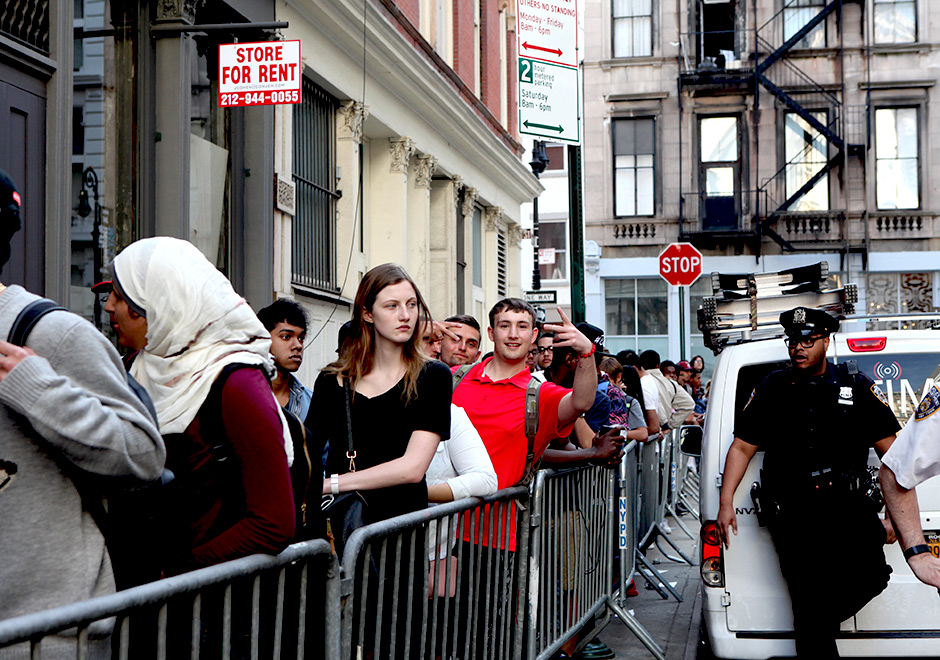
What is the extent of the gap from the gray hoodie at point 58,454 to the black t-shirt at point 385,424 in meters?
1.65

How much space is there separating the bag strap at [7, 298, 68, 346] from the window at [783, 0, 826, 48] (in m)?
31.1

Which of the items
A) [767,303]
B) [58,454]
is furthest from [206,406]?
[767,303]

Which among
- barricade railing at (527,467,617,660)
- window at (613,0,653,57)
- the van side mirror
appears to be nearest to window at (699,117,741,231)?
window at (613,0,653,57)

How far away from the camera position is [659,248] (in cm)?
3167

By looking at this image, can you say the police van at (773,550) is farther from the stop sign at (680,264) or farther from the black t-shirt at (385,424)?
the stop sign at (680,264)

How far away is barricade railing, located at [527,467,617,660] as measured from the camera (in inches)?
210

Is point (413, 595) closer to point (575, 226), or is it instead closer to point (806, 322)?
point (806, 322)

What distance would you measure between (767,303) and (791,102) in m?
24.8

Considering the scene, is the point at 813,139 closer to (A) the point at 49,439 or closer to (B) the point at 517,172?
(B) the point at 517,172

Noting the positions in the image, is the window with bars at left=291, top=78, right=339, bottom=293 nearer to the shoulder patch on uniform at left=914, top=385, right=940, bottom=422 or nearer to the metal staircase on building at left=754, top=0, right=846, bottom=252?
the shoulder patch on uniform at left=914, top=385, right=940, bottom=422

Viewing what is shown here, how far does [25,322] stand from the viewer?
2.49 m

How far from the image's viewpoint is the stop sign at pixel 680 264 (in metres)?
16.3

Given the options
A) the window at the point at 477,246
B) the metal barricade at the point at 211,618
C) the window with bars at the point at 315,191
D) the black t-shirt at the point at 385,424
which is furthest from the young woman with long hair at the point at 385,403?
the window at the point at 477,246

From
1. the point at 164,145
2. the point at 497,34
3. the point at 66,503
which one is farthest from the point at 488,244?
the point at 66,503
